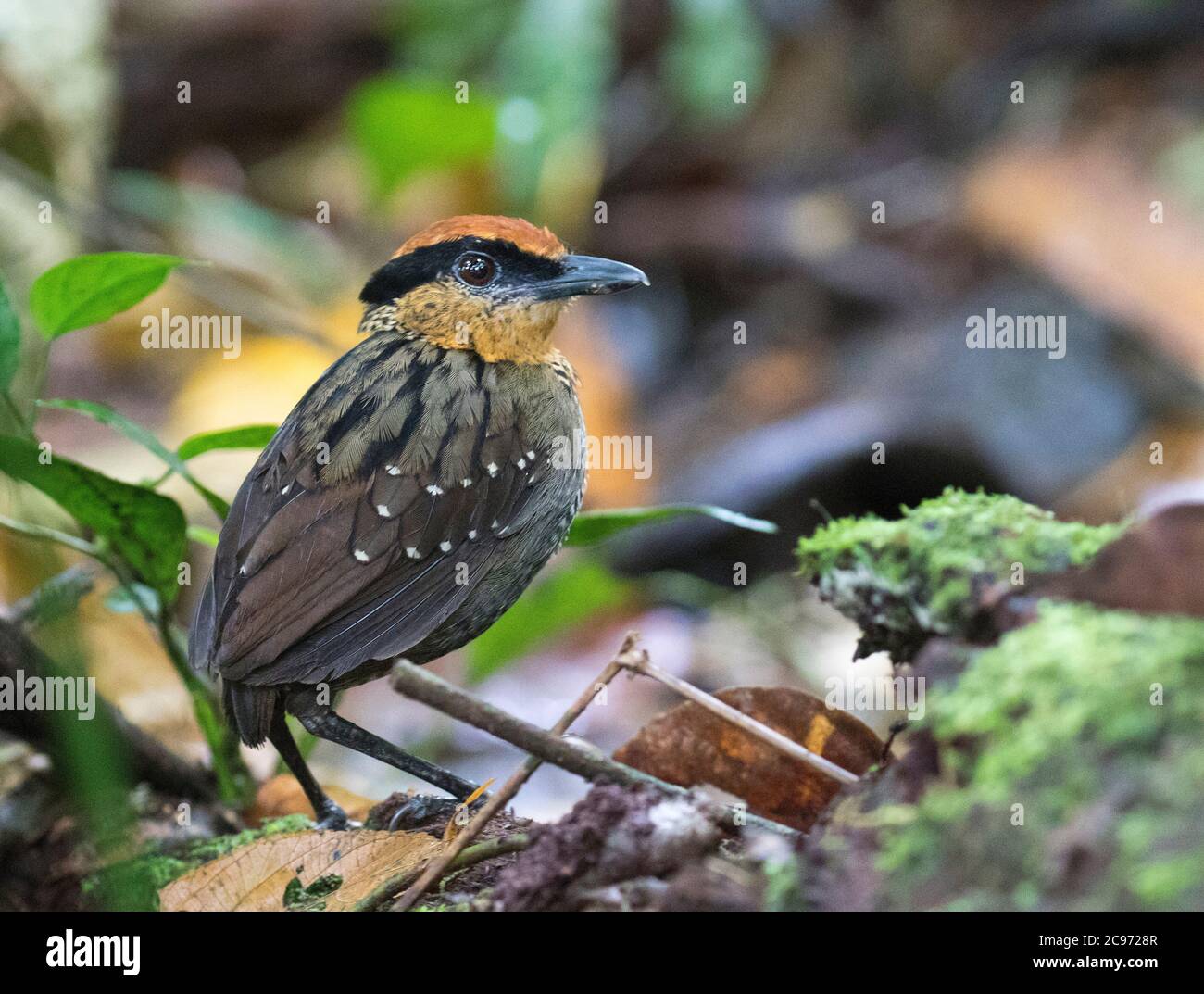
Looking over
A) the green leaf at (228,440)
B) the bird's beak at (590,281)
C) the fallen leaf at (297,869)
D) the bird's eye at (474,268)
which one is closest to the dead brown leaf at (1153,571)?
the fallen leaf at (297,869)

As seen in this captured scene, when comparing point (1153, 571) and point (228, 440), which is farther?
point (228, 440)

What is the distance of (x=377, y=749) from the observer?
285 cm

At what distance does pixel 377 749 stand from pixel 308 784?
257 millimetres

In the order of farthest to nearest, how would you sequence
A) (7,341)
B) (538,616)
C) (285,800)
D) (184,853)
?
(538,616) → (285,800) → (184,853) → (7,341)

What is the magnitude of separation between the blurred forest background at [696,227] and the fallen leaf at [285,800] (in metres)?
1.73

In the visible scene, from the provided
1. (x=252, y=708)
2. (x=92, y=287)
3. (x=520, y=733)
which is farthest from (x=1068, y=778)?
(x=92, y=287)

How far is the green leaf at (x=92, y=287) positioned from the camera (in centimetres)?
294

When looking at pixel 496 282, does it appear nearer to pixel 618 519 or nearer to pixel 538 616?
pixel 618 519

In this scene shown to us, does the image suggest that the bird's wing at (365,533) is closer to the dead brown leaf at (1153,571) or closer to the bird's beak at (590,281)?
the bird's beak at (590,281)

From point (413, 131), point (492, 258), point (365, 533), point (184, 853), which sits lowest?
point (184, 853)

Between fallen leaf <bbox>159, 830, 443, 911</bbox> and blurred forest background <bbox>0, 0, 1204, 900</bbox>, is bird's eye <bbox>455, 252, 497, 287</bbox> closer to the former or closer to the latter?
fallen leaf <bbox>159, 830, 443, 911</bbox>

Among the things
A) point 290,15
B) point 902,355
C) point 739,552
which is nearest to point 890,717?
point 739,552

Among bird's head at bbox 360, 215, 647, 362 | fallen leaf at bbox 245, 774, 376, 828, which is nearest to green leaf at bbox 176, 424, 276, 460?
bird's head at bbox 360, 215, 647, 362
